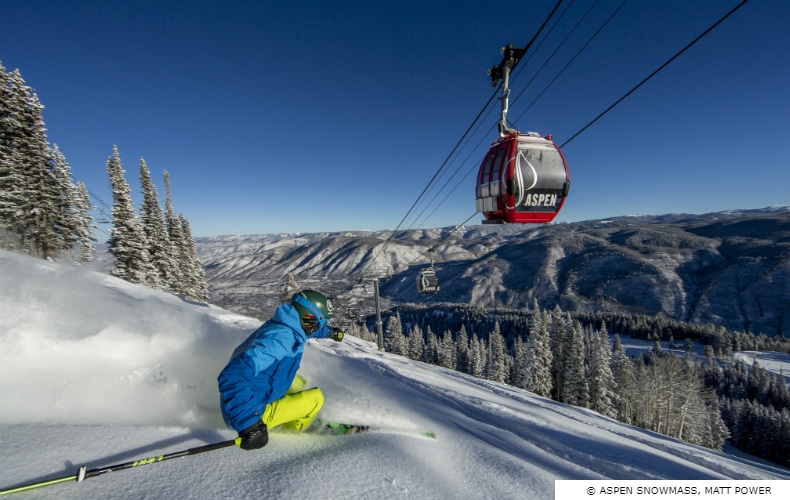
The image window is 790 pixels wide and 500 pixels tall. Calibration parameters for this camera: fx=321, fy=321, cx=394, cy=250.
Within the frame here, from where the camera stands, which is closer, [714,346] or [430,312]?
[714,346]

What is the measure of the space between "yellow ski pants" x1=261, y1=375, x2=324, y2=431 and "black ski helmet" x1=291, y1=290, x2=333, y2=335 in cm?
78

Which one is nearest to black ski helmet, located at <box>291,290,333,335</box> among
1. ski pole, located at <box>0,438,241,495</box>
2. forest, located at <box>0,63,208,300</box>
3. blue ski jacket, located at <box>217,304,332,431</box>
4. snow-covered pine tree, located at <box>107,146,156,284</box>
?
blue ski jacket, located at <box>217,304,332,431</box>

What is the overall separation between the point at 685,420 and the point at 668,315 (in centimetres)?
17821

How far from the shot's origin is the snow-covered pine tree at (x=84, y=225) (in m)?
30.7

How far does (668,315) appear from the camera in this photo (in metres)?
169

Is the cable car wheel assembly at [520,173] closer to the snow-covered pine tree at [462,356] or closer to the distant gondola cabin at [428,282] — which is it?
the distant gondola cabin at [428,282]

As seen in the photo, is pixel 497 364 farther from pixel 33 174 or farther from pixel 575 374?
pixel 33 174

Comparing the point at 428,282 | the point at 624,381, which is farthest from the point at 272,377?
the point at 624,381

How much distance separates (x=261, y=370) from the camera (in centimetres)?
324

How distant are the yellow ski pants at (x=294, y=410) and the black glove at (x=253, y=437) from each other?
0.38 m

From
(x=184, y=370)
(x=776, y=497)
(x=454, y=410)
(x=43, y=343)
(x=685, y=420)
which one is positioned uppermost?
(x=43, y=343)

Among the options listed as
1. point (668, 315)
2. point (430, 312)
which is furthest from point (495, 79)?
point (668, 315)

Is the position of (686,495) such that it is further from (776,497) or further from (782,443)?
(782,443)

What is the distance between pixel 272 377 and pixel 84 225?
40968mm
